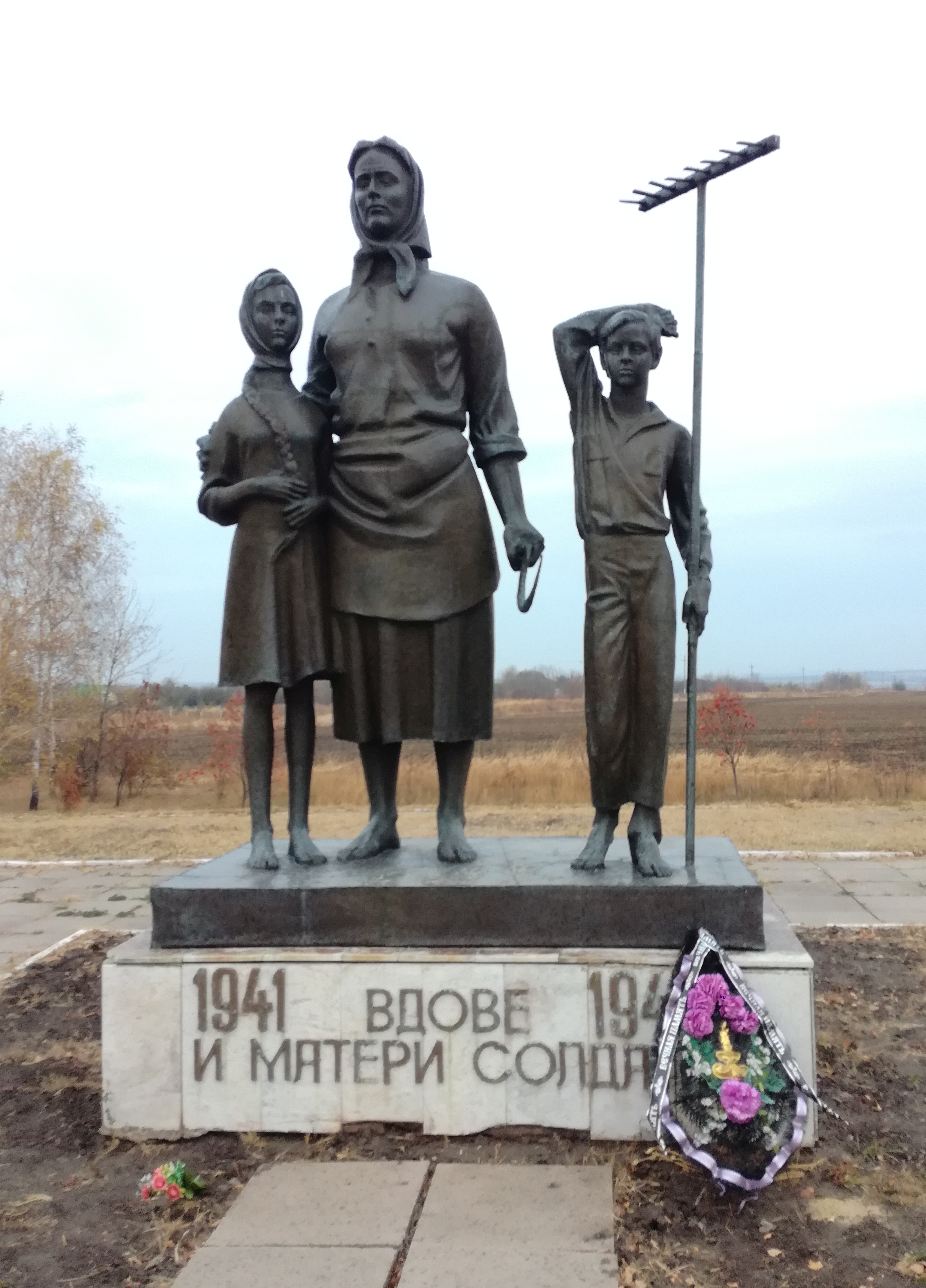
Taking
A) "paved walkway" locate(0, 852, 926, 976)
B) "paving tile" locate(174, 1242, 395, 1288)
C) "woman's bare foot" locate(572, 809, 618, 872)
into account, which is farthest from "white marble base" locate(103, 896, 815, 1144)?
"paved walkway" locate(0, 852, 926, 976)

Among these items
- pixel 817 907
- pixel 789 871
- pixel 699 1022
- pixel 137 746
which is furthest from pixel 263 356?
pixel 137 746

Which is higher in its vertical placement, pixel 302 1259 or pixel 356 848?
pixel 356 848

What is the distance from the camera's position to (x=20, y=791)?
715 inches

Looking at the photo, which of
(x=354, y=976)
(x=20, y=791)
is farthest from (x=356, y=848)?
(x=20, y=791)

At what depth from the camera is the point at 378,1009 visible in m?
3.46

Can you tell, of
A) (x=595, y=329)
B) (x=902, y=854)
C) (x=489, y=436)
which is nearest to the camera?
(x=595, y=329)

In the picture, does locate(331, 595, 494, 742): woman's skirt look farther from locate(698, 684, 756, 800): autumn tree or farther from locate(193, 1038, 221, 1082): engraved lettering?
locate(698, 684, 756, 800): autumn tree

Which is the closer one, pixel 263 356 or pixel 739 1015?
pixel 739 1015

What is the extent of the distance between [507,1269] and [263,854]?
1.66 m

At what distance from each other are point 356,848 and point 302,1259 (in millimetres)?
1538

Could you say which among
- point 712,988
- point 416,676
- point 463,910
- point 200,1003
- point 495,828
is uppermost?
point 416,676

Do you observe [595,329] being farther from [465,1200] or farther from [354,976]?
[465,1200]

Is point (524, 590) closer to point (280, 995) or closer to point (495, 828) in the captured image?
point (280, 995)

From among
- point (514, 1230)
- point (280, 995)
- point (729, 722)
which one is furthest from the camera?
point (729, 722)
